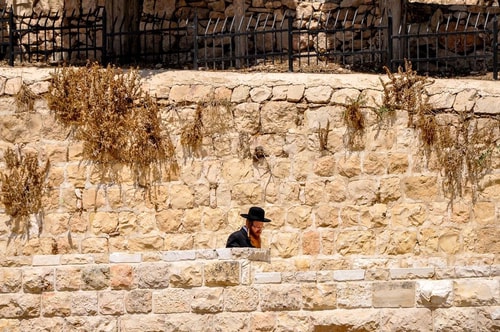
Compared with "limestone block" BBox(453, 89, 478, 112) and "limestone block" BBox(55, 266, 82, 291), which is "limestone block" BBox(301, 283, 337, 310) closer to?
"limestone block" BBox(55, 266, 82, 291)

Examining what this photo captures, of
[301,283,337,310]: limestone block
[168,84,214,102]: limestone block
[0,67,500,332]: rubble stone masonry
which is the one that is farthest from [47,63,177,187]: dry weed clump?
[301,283,337,310]: limestone block

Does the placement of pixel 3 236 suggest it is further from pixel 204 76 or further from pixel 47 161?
pixel 204 76

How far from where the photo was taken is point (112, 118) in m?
15.4

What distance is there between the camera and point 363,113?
50.9ft

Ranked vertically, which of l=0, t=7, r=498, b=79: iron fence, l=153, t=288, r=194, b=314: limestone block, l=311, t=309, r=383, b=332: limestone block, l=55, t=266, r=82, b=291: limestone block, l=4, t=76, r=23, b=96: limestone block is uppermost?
l=0, t=7, r=498, b=79: iron fence

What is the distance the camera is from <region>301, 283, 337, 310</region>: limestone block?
1178 cm

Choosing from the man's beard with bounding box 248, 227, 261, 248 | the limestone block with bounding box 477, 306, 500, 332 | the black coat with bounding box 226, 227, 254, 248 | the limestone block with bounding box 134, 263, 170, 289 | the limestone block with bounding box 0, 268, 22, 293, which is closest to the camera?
the limestone block with bounding box 477, 306, 500, 332

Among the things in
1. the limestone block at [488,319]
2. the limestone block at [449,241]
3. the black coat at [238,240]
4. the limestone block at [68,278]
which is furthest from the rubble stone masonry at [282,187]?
the limestone block at [488,319]

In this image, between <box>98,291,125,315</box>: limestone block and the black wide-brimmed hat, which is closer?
<box>98,291,125,315</box>: limestone block

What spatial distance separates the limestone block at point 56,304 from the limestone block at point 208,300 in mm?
1206

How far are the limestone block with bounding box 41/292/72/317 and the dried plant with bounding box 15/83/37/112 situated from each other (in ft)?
12.3

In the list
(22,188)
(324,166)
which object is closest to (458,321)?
(324,166)

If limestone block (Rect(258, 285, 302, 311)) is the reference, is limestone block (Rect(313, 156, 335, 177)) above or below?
above

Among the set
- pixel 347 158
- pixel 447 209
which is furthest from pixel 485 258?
pixel 347 158
